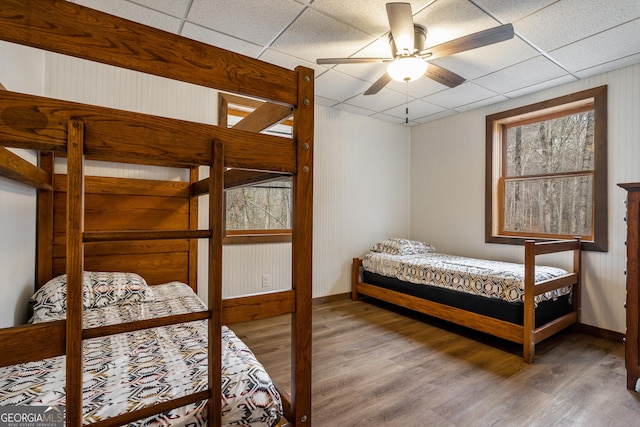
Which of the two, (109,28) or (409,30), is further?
(409,30)

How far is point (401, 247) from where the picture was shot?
388cm

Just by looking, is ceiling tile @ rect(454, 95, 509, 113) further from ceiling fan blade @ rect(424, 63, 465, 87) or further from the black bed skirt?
the black bed skirt

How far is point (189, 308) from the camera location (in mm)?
1964

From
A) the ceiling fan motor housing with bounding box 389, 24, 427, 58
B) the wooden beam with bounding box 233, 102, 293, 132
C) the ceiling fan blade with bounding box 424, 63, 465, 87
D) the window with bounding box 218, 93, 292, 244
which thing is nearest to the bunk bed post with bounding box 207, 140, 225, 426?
the wooden beam with bounding box 233, 102, 293, 132

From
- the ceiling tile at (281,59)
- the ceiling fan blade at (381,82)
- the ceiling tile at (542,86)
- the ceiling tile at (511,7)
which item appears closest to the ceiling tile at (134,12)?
the ceiling tile at (281,59)

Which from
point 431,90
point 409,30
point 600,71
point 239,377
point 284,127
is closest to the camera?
point 239,377

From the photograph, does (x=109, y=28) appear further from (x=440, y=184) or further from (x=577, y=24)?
(x=440, y=184)

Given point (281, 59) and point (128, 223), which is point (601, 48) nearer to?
point (281, 59)

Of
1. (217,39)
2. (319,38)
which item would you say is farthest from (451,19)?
(217,39)

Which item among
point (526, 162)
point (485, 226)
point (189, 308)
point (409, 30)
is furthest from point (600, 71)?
point (189, 308)

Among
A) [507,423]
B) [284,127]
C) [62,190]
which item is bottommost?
[507,423]

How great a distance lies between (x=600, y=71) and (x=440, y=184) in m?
1.95

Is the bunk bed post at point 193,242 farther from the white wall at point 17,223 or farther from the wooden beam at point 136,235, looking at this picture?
the wooden beam at point 136,235

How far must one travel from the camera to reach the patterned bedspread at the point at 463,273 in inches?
101
